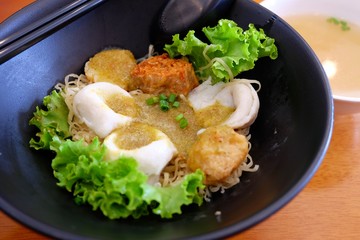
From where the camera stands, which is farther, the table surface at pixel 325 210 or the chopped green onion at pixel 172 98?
the chopped green onion at pixel 172 98

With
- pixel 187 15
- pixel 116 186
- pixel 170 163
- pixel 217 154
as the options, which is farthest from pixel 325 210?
pixel 187 15

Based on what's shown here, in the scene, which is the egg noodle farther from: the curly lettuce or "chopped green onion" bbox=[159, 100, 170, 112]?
"chopped green onion" bbox=[159, 100, 170, 112]

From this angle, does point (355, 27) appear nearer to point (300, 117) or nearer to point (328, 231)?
point (300, 117)

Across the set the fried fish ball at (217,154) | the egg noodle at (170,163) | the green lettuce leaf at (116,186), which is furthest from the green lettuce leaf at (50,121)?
the fried fish ball at (217,154)

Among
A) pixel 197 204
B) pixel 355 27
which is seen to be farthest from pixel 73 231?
pixel 355 27

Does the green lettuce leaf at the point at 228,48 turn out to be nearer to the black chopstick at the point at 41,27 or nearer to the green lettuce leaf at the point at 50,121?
the black chopstick at the point at 41,27

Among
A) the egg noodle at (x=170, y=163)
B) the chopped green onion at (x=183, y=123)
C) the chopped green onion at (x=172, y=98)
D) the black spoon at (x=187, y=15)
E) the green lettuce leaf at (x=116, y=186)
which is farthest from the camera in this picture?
the black spoon at (x=187, y=15)

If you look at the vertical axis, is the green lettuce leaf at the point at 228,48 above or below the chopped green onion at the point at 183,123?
above
